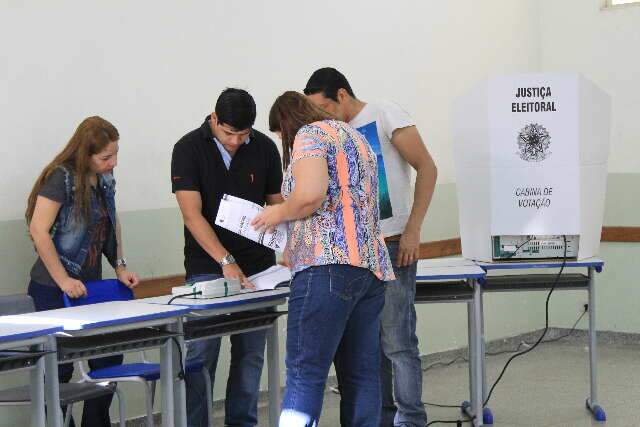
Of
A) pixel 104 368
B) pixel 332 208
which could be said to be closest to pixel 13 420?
pixel 104 368

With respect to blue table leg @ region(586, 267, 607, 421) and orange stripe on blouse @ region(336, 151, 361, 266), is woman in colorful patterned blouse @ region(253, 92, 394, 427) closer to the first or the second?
orange stripe on blouse @ region(336, 151, 361, 266)

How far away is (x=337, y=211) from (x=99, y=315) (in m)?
0.88

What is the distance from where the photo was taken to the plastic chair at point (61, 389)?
370cm

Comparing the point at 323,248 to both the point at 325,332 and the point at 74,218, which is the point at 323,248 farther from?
the point at 74,218

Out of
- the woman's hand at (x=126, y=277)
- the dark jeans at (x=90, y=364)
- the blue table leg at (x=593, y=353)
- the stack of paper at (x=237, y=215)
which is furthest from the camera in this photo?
the blue table leg at (x=593, y=353)

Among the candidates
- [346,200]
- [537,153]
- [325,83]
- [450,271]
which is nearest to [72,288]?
[325,83]

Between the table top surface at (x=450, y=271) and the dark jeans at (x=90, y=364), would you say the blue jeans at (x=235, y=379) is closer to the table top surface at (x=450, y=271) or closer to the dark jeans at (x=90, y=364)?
the dark jeans at (x=90, y=364)

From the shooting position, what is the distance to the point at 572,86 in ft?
15.0

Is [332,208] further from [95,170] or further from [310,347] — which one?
[95,170]

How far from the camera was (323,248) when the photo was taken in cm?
324

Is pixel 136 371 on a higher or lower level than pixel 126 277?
lower

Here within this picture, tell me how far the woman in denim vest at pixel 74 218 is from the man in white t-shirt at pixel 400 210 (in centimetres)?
95

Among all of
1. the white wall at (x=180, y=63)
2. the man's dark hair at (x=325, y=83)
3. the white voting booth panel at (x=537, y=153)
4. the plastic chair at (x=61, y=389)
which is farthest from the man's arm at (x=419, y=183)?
the white wall at (x=180, y=63)

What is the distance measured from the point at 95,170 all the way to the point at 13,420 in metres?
1.14
